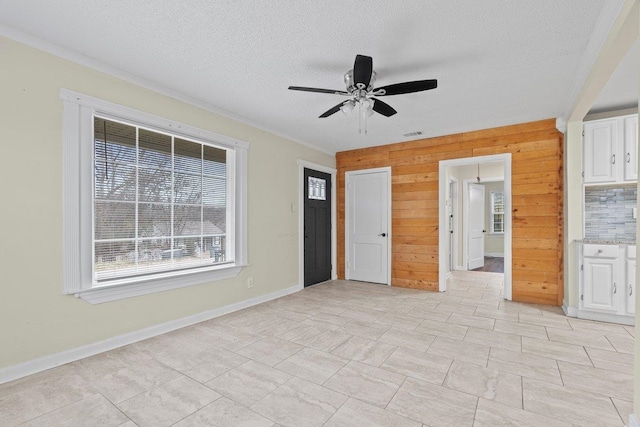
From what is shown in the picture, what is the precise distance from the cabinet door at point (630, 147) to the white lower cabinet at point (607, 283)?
837 mm

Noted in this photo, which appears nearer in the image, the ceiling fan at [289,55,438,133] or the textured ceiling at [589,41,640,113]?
the ceiling fan at [289,55,438,133]

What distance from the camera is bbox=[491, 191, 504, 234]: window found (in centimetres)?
879

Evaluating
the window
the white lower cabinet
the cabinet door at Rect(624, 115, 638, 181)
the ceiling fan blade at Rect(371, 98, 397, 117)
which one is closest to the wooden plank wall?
the white lower cabinet

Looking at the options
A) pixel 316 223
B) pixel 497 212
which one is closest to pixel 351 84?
pixel 316 223

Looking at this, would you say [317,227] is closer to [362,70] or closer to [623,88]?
[362,70]

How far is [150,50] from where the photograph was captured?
7.78 ft

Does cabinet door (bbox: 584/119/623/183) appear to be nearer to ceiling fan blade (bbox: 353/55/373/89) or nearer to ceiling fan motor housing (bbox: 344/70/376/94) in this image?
ceiling fan motor housing (bbox: 344/70/376/94)

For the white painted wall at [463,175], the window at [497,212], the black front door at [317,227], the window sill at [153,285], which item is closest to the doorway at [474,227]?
the white painted wall at [463,175]

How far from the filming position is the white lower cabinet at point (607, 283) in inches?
126

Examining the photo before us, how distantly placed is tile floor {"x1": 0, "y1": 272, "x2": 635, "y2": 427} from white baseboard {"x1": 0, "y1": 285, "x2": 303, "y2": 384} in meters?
0.08

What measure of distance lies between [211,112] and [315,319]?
2.74 metres

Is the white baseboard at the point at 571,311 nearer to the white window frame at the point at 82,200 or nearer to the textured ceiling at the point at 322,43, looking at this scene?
the textured ceiling at the point at 322,43

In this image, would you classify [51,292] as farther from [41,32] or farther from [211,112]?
[211,112]

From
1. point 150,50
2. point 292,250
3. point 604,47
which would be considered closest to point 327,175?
point 292,250
